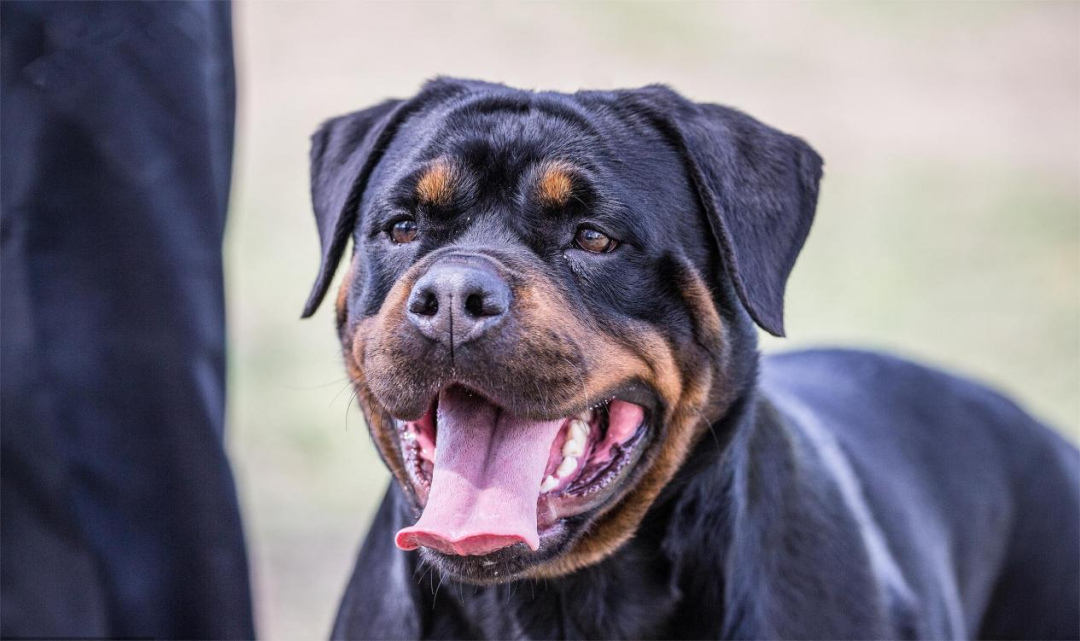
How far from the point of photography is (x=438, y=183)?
2479mm

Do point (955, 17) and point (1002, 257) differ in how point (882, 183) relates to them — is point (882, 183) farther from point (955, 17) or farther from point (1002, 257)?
Result: point (955, 17)

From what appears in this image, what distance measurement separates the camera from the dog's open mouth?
223cm

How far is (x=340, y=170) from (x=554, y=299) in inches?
31.0

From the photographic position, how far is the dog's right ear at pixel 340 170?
2.71 meters

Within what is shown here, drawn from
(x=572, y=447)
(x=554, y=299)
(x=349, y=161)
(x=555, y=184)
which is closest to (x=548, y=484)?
(x=572, y=447)

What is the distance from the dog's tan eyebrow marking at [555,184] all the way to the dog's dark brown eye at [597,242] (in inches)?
3.0

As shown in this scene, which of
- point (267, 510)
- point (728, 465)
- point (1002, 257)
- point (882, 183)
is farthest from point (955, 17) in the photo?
point (728, 465)

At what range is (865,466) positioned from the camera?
3.10m

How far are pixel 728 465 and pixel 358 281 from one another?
2.86 feet

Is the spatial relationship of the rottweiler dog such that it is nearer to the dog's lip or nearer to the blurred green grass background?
the dog's lip

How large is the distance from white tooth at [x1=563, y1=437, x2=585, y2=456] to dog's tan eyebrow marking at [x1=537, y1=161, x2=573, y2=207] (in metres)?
0.47

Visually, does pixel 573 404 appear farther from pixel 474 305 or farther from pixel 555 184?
pixel 555 184

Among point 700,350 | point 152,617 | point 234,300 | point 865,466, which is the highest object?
point 700,350

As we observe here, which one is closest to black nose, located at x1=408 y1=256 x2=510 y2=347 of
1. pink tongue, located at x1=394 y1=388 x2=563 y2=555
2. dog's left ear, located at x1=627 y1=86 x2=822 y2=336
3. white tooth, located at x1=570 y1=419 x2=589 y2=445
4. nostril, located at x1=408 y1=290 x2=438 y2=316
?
nostril, located at x1=408 y1=290 x2=438 y2=316
